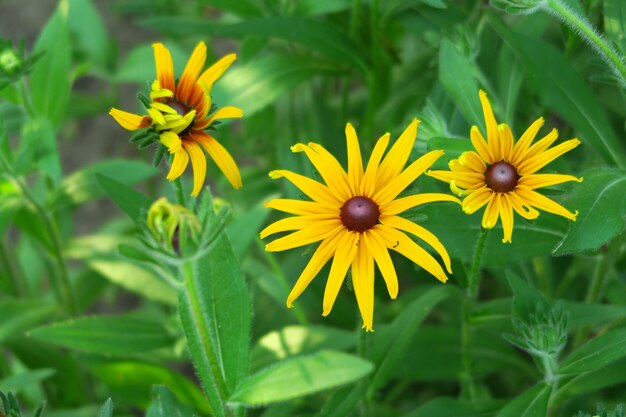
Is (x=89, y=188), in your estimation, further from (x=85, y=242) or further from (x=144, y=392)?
(x=144, y=392)

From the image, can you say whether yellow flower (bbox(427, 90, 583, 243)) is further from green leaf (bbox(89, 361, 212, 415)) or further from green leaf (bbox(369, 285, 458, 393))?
green leaf (bbox(89, 361, 212, 415))

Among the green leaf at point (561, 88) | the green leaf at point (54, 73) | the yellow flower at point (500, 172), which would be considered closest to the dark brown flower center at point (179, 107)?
the yellow flower at point (500, 172)

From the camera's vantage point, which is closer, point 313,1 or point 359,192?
point 359,192

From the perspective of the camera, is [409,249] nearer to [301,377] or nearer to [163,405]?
[301,377]

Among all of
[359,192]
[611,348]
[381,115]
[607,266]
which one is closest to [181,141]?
[359,192]

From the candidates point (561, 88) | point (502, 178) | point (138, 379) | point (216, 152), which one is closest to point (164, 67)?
point (216, 152)

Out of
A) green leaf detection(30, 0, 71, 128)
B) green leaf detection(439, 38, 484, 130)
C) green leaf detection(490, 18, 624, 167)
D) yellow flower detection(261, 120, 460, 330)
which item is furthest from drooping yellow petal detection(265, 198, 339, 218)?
green leaf detection(30, 0, 71, 128)
